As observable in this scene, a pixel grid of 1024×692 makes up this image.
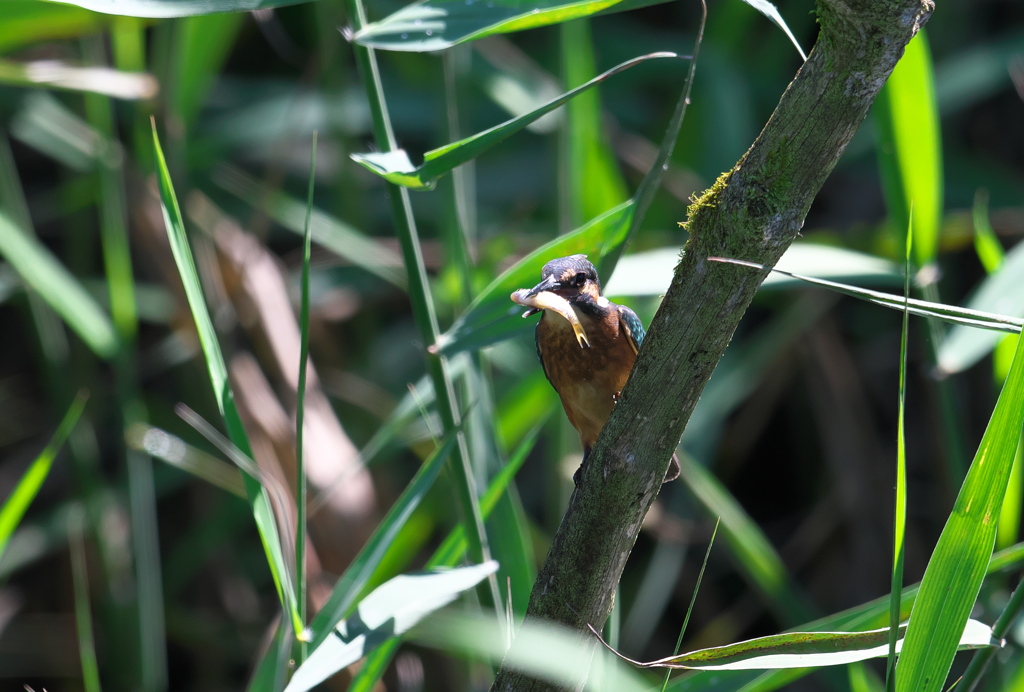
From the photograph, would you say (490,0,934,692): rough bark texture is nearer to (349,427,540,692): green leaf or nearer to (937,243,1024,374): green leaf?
(349,427,540,692): green leaf

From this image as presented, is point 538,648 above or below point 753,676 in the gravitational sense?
above

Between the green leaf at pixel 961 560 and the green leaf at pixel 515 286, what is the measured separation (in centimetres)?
42

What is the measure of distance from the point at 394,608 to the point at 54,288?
54.3 inches

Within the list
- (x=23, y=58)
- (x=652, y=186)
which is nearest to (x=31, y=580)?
(x=23, y=58)

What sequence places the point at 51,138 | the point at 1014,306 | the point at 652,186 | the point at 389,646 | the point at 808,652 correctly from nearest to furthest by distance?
1. the point at 808,652
2. the point at 652,186
3. the point at 389,646
4. the point at 1014,306
5. the point at 51,138

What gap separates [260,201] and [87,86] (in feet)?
2.02

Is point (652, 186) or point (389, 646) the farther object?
point (389, 646)

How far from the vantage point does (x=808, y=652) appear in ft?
2.64

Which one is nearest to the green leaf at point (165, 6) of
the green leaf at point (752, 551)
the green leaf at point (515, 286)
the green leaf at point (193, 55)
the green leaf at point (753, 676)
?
the green leaf at point (515, 286)

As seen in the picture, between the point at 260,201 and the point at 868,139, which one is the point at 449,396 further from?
the point at 868,139

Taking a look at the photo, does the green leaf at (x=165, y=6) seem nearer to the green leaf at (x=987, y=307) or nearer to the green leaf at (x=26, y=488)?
the green leaf at (x=26, y=488)

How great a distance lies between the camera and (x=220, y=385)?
959mm

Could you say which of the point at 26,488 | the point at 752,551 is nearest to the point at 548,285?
the point at 26,488

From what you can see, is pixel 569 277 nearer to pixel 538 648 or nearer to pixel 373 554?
pixel 373 554
